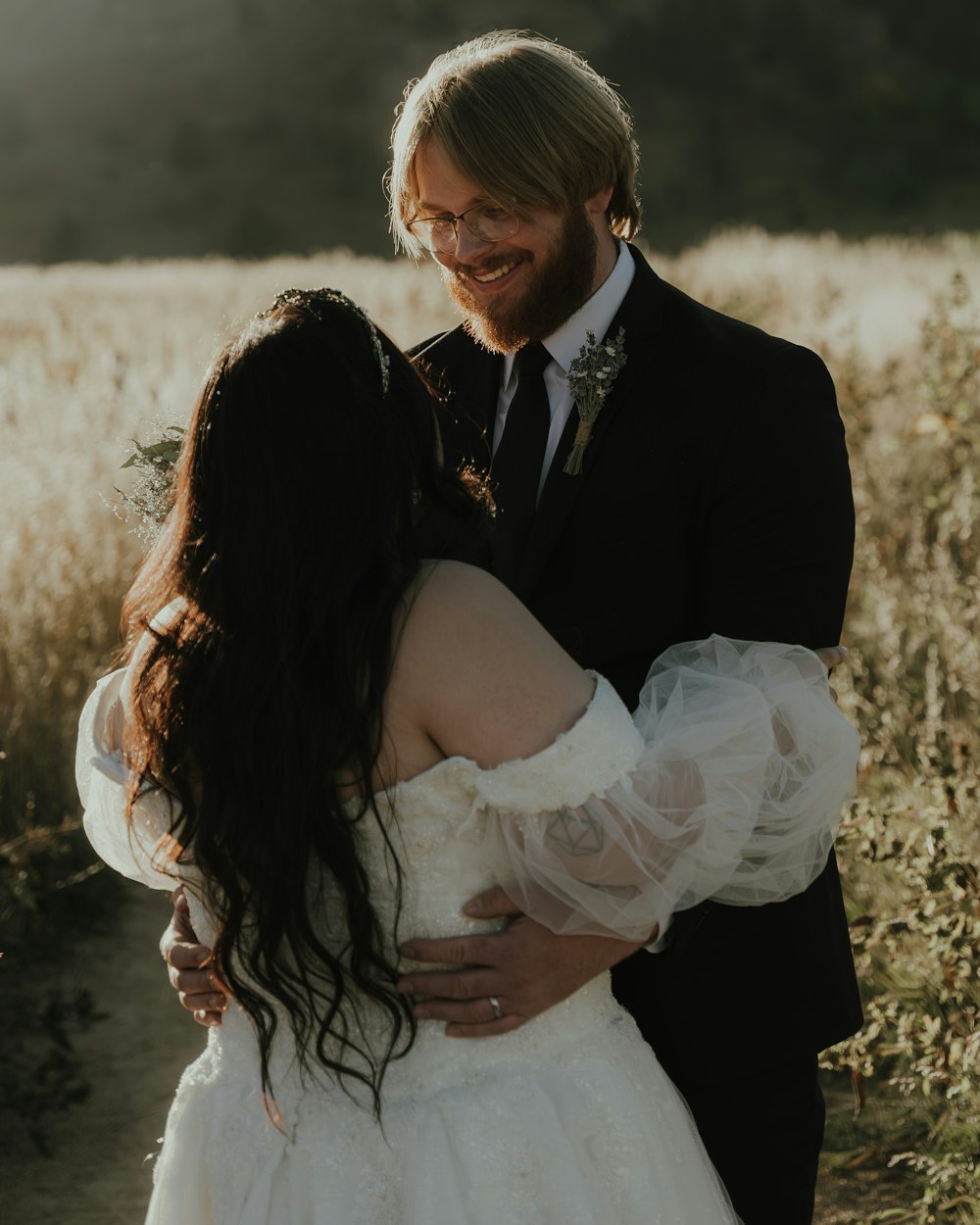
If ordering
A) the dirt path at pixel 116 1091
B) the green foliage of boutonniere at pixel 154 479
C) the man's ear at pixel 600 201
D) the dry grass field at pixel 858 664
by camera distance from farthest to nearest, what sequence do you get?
the dirt path at pixel 116 1091 < the dry grass field at pixel 858 664 < the man's ear at pixel 600 201 < the green foliage of boutonniere at pixel 154 479

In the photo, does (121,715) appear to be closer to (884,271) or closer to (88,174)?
(884,271)

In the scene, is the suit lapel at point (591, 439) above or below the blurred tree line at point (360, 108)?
below

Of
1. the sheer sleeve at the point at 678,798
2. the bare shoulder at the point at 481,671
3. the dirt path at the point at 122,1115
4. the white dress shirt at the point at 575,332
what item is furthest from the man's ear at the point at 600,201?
the dirt path at the point at 122,1115

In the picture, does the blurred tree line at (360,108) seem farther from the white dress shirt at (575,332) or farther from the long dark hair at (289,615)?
the long dark hair at (289,615)

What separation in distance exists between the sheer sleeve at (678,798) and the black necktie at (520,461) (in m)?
0.59

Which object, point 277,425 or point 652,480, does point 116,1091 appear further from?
point 277,425

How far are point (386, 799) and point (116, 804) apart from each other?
23.4 inches

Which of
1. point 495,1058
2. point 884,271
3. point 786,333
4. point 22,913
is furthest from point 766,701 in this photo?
point 884,271

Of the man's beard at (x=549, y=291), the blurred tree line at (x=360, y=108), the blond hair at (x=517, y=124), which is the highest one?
the blurred tree line at (x=360, y=108)

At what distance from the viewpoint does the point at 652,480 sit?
2639 millimetres

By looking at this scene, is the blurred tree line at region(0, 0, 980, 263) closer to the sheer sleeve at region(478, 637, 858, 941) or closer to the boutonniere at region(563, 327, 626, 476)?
the boutonniere at region(563, 327, 626, 476)

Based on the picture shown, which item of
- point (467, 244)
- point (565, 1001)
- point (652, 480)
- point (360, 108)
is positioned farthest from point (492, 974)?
point (360, 108)

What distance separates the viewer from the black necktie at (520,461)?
9.26ft

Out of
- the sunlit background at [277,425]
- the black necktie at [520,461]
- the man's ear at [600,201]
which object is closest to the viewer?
the black necktie at [520,461]
